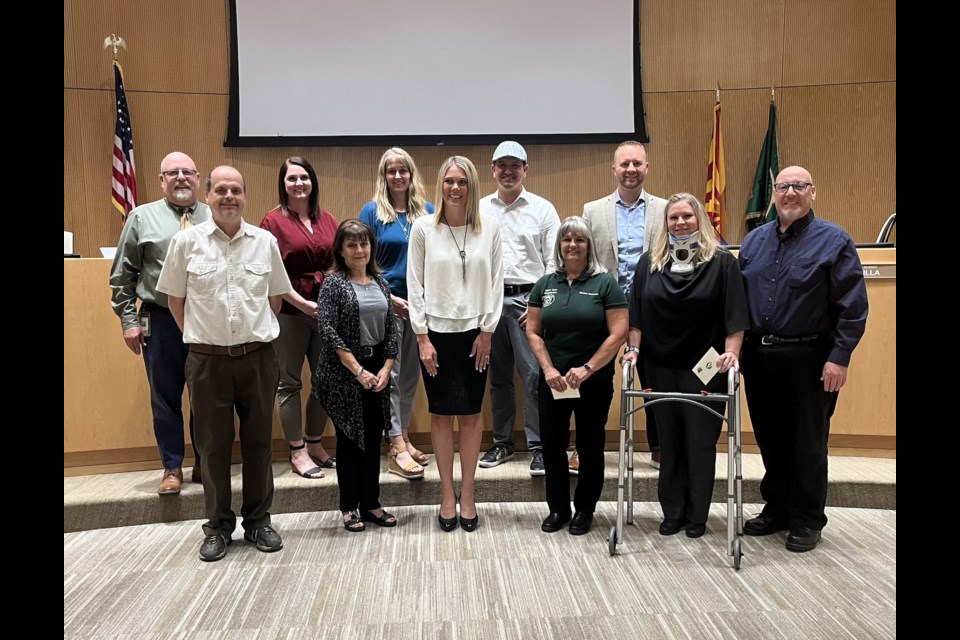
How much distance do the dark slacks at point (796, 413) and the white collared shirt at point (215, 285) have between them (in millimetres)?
2145

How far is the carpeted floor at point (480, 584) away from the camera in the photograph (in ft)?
7.13

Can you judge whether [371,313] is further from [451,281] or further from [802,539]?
[802,539]

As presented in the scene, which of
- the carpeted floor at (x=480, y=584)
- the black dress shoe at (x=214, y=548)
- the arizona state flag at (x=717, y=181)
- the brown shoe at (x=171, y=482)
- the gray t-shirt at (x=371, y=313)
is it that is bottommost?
the carpeted floor at (x=480, y=584)

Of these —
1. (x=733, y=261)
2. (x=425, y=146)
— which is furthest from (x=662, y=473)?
(x=425, y=146)

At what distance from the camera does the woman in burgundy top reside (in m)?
3.27

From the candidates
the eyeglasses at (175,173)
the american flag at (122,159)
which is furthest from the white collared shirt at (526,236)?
the american flag at (122,159)

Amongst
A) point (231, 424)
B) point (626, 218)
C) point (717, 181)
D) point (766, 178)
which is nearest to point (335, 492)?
point (231, 424)

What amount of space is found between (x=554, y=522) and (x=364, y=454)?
3.04 feet

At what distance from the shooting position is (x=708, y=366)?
2756mm

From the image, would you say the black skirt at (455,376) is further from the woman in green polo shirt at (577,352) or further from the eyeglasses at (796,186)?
the eyeglasses at (796,186)

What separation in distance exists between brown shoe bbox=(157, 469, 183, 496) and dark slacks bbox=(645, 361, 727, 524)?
2.36m

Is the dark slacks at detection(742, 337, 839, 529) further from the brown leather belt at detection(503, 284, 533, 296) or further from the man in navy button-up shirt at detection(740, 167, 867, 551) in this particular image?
the brown leather belt at detection(503, 284, 533, 296)

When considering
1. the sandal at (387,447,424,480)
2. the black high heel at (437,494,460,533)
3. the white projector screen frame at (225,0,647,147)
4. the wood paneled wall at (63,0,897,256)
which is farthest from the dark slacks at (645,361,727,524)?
the white projector screen frame at (225,0,647,147)

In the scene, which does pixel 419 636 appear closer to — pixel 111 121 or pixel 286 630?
pixel 286 630
